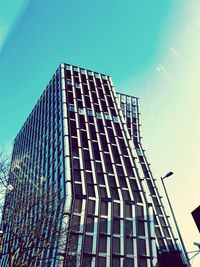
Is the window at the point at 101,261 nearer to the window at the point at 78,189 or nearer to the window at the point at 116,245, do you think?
the window at the point at 116,245

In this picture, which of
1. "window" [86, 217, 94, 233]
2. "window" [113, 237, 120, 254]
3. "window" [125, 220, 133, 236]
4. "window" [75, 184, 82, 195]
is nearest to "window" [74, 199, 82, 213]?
"window" [75, 184, 82, 195]

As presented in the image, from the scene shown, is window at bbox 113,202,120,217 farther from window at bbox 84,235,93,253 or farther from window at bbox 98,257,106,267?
window at bbox 98,257,106,267

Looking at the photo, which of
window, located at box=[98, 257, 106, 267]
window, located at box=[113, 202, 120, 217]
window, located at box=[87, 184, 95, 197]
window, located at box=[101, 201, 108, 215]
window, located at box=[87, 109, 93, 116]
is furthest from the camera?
window, located at box=[87, 109, 93, 116]

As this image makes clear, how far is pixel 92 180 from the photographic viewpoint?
1315 inches

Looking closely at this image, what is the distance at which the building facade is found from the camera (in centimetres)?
2727

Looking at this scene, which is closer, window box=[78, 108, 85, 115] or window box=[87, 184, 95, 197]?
window box=[87, 184, 95, 197]

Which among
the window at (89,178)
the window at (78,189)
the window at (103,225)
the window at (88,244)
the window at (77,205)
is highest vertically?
the window at (89,178)

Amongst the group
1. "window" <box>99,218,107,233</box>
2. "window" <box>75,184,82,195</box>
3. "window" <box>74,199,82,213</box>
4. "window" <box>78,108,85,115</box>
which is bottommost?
"window" <box>99,218,107,233</box>

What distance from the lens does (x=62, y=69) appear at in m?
50.8

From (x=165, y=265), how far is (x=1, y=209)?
2963 centimetres

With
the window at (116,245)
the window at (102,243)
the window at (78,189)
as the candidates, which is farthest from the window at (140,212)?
the window at (78,189)

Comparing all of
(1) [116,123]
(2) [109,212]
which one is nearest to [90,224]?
(2) [109,212]

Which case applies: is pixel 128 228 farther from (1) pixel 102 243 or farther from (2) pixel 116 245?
(1) pixel 102 243

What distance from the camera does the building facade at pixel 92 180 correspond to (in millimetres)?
27266
